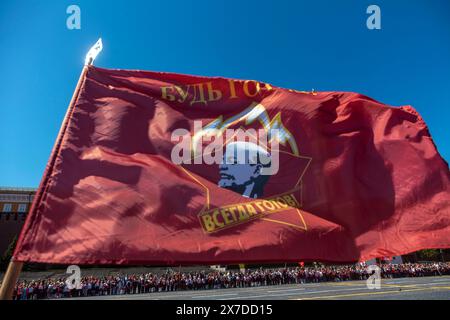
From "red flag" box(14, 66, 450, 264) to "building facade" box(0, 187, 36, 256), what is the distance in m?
57.9

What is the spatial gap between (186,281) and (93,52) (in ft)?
96.2

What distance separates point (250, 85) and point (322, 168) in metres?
1.72

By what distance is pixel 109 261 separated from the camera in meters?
3.45

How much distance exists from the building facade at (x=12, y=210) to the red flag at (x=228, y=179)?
57.9 m

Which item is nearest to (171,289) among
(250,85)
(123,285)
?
(123,285)

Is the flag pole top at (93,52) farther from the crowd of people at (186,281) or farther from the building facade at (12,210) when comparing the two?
the building facade at (12,210)

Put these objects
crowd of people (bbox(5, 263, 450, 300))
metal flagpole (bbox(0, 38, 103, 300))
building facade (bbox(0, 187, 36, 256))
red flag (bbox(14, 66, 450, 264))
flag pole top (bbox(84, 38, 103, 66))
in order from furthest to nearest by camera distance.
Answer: building facade (bbox(0, 187, 36, 256)) < crowd of people (bbox(5, 263, 450, 300)) < flag pole top (bbox(84, 38, 103, 66)) < red flag (bbox(14, 66, 450, 264)) < metal flagpole (bbox(0, 38, 103, 300))

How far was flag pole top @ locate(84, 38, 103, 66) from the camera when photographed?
4320mm

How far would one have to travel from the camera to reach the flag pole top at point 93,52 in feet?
14.2

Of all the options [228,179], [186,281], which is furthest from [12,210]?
[228,179]

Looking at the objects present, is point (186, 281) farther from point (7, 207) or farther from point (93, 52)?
point (7, 207)

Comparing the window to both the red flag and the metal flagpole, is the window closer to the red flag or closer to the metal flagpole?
the red flag

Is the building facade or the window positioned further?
the window

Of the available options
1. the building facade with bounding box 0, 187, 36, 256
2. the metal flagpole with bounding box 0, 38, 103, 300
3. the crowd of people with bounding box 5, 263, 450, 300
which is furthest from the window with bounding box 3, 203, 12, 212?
the metal flagpole with bounding box 0, 38, 103, 300
